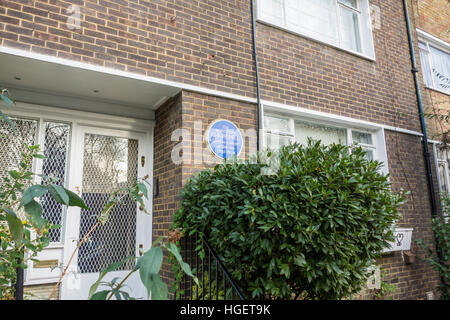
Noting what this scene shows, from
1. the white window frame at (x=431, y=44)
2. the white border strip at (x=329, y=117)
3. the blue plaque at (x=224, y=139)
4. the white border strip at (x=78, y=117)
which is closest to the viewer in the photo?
the white border strip at (x=78, y=117)

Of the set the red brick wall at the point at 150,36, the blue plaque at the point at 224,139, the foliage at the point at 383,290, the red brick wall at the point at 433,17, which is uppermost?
the red brick wall at the point at 433,17

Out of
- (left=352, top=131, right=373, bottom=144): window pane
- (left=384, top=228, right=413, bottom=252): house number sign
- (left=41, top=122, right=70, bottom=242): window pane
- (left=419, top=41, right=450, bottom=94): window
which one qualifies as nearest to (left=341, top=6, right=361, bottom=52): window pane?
(left=352, top=131, right=373, bottom=144): window pane

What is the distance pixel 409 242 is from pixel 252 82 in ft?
12.9

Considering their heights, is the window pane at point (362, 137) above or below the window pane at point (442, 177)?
above

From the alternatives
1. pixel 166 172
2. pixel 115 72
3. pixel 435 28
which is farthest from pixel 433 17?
pixel 115 72

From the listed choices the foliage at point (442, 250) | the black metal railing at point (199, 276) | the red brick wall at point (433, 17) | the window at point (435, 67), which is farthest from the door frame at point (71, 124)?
the red brick wall at point (433, 17)

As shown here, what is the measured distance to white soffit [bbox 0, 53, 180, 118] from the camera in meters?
3.61

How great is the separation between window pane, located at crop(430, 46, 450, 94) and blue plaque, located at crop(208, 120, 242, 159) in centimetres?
603

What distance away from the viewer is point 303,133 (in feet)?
17.9

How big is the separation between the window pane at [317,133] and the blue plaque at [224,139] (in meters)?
1.32

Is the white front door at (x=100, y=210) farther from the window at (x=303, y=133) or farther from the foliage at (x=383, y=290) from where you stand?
the foliage at (x=383, y=290)

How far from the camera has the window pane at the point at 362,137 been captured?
6.07m

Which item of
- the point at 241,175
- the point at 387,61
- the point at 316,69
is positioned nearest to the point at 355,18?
the point at 387,61

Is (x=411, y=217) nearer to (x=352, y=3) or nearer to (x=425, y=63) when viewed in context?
(x=425, y=63)
